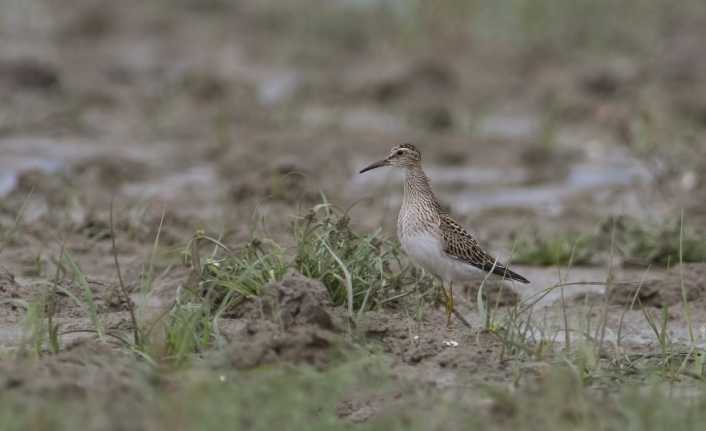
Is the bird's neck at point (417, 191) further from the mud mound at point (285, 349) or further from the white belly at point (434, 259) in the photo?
the mud mound at point (285, 349)

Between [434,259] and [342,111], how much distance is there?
873 centimetres

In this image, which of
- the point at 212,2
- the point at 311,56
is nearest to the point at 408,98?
the point at 311,56

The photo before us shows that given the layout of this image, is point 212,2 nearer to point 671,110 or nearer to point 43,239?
point 671,110

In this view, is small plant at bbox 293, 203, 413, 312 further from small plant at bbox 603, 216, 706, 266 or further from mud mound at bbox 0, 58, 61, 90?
mud mound at bbox 0, 58, 61, 90

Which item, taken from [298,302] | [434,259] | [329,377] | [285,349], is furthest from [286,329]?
[434,259]

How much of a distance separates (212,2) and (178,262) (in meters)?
14.4

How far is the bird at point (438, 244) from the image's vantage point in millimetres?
7617

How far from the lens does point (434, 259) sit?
7.60 meters

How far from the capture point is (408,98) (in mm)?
16641

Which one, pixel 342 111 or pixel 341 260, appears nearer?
pixel 341 260

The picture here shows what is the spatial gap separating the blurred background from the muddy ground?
0.04 m

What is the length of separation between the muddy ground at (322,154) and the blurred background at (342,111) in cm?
4

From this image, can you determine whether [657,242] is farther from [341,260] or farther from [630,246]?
[341,260]

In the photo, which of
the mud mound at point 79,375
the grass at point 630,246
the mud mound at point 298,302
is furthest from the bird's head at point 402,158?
the mud mound at point 79,375
